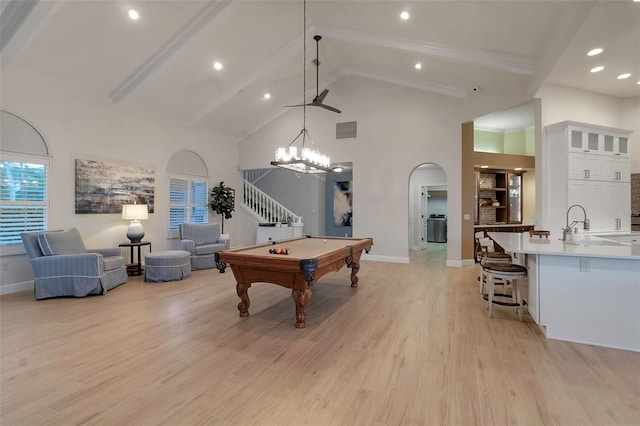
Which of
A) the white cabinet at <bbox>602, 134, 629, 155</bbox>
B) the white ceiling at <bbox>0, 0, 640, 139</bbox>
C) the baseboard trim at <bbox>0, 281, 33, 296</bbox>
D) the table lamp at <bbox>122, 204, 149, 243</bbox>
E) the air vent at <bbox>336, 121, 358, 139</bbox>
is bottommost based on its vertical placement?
the baseboard trim at <bbox>0, 281, 33, 296</bbox>

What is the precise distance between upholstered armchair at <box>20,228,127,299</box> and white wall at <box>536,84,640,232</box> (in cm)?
726

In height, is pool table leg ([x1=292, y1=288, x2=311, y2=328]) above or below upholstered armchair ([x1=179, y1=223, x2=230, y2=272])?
below

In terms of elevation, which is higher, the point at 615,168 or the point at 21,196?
the point at 615,168

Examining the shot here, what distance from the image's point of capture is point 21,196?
16.3 ft

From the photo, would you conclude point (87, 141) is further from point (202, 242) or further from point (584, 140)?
point (584, 140)

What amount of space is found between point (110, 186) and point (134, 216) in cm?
88

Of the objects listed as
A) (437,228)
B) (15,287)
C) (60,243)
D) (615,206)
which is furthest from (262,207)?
(615,206)

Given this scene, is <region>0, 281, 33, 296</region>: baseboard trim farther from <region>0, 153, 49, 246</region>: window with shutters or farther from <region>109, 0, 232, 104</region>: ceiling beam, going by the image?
<region>109, 0, 232, 104</region>: ceiling beam

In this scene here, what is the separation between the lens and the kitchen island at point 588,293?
2920 mm

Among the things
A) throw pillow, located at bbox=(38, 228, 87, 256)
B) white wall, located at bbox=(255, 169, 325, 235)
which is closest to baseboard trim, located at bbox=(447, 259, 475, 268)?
white wall, located at bbox=(255, 169, 325, 235)

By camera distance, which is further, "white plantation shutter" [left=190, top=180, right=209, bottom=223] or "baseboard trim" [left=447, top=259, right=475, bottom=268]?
"white plantation shutter" [left=190, top=180, right=209, bottom=223]

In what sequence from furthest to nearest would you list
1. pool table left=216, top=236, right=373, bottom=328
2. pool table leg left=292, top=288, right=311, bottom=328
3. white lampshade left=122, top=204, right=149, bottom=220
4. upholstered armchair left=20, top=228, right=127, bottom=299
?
white lampshade left=122, top=204, right=149, bottom=220, upholstered armchair left=20, top=228, right=127, bottom=299, pool table leg left=292, top=288, right=311, bottom=328, pool table left=216, top=236, right=373, bottom=328

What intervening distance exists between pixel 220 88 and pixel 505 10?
18.8 ft

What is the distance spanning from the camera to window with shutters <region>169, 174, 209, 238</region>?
7.55m
